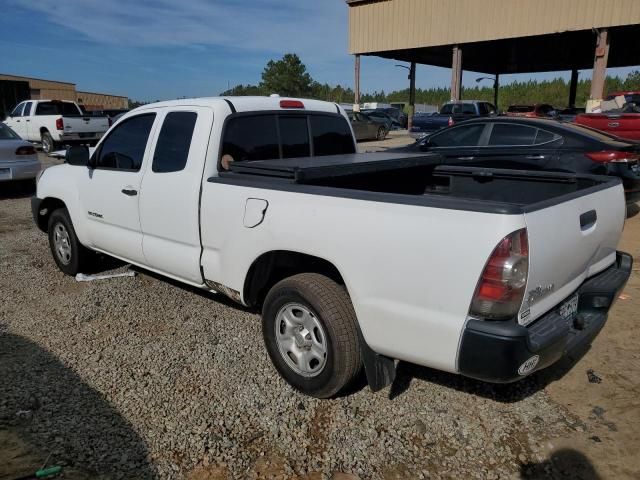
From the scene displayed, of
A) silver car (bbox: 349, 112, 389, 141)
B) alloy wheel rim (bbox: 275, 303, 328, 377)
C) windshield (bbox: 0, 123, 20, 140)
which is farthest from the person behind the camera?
silver car (bbox: 349, 112, 389, 141)

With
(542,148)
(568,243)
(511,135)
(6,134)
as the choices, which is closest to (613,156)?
(542,148)

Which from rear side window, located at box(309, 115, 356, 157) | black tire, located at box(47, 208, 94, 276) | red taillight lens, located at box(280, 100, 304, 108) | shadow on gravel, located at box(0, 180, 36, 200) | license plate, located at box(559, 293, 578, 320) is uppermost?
red taillight lens, located at box(280, 100, 304, 108)

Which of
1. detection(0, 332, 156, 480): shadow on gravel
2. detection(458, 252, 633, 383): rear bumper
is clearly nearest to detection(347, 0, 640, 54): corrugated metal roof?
detection(458, 252, 633, 383): rear bumper

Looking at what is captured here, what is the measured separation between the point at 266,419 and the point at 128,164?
2546mm

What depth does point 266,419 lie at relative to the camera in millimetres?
3018

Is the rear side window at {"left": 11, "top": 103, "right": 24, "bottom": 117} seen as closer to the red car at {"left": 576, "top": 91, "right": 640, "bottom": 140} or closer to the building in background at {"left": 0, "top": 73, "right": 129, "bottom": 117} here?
the building in background at {"left": 0, "top": 73, "right": 129, "bottom": 117}

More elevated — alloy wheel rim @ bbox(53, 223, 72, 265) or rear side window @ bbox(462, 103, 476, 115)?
rear side window @ bbox(462, 103, 476, 115)

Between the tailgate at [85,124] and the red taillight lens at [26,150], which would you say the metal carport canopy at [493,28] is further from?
the red taillight lens at [26,150]

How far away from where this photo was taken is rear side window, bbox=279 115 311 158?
166 inches

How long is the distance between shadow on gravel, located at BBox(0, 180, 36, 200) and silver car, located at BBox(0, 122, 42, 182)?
20.9 inches

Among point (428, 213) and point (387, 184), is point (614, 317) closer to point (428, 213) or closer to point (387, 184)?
point (387, 184)

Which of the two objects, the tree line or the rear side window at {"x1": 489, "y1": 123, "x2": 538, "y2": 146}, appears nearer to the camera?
the rear side window at {"x1": 489, "y1": 123, "x2": 538, "y2": 146}

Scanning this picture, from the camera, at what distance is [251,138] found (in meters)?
3.96

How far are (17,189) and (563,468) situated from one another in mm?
12269
